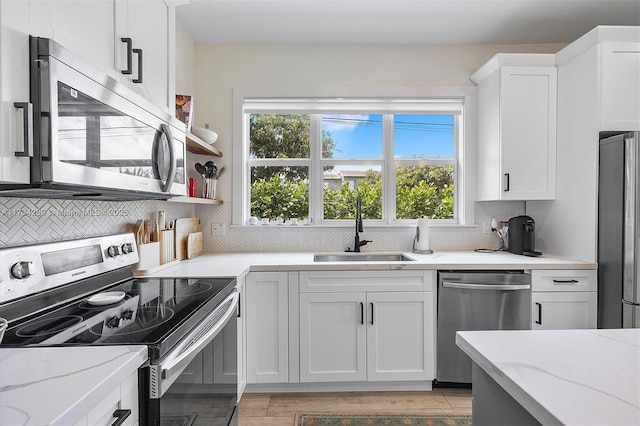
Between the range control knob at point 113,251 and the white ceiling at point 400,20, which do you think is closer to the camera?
the range control knob at point 113,251

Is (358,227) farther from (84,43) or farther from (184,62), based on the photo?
(84,43)

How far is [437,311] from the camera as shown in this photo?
2383 millimetres

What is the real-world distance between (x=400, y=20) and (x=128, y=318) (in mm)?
2602

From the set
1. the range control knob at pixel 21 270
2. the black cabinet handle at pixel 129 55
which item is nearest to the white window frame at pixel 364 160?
the black cabinet handle at pixel 129 55

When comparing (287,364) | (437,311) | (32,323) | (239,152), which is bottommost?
(287,364)

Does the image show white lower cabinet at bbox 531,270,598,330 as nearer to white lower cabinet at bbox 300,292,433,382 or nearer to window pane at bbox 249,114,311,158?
white lower cabinet at bbox 300,292,433,382

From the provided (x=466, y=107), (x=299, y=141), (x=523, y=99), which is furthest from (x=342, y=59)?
(x=523, y=99)

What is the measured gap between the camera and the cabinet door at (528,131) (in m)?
2.64

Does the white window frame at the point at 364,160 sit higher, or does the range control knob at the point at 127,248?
the white window frame at the point at 364,160

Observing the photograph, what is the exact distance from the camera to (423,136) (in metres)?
3.16

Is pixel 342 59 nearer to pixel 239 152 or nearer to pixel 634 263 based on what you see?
pixel 239 152

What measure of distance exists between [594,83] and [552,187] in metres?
0.73

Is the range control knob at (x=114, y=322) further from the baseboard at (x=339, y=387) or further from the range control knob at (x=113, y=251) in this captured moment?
the baseboard at (x=339, y=387)

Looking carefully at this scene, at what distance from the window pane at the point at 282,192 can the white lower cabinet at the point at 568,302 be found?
185cm
